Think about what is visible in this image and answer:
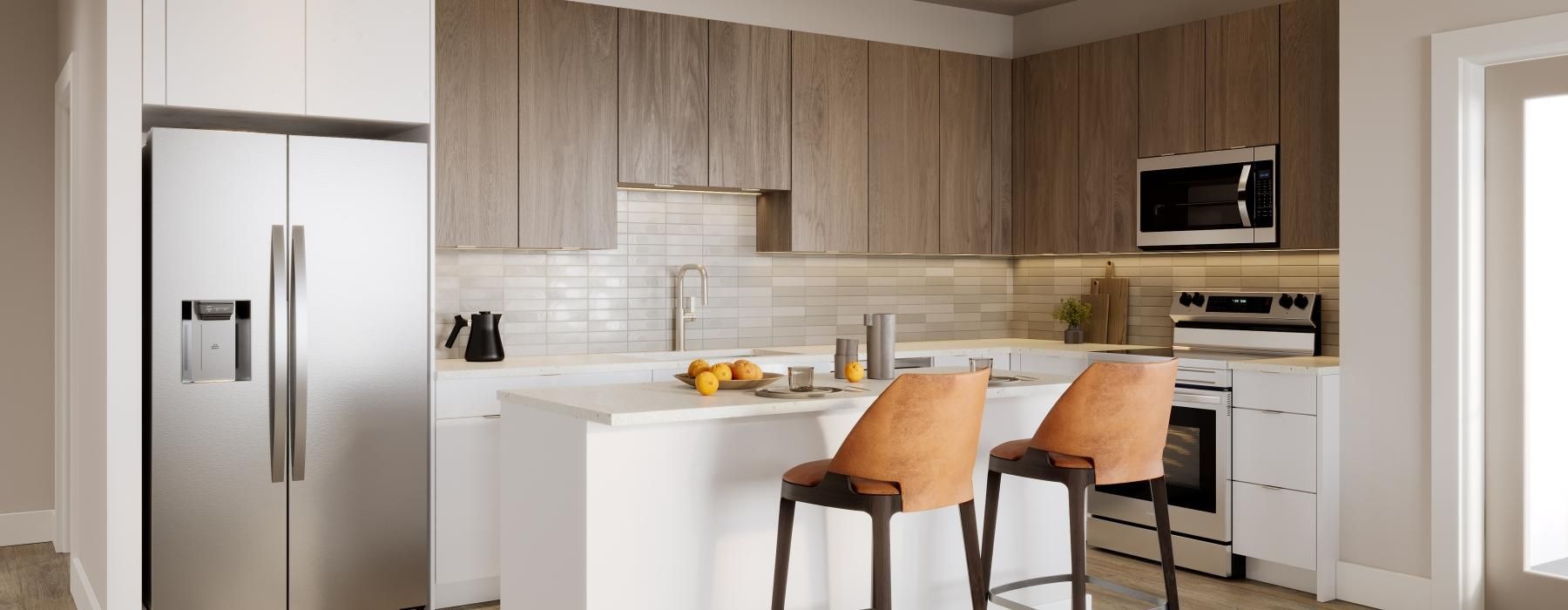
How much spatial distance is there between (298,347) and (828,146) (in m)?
2.59

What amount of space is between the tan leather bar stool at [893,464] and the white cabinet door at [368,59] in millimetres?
2170

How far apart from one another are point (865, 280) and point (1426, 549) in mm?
2848

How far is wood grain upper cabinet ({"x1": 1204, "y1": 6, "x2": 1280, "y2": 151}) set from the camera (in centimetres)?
486

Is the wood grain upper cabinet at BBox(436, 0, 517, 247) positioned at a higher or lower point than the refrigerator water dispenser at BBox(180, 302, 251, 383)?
higher

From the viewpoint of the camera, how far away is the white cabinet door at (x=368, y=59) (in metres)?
4.03

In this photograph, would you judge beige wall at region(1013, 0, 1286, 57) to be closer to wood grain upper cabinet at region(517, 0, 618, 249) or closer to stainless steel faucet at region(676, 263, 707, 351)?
stainless steel faucet at region(676, 263, 707, 351)

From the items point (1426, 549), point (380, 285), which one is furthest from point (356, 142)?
point (1426, 549)

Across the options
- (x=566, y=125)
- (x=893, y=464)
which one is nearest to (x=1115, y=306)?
(x=566, y=125)

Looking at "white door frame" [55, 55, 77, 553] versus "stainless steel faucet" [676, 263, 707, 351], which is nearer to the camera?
"white door frame" [55, 55, 77, 553]

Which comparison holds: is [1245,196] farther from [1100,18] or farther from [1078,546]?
[1078,546]

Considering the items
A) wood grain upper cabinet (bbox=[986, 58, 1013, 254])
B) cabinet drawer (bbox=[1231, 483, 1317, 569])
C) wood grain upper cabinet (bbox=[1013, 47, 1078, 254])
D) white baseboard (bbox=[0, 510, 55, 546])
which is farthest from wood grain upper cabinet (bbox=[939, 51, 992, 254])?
white baseboard (bbox=[0, 510, 55, 546])

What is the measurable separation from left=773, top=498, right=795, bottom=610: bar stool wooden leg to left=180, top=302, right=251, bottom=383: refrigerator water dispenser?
2.03m

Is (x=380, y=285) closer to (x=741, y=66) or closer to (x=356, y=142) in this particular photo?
(x=356, y=142)

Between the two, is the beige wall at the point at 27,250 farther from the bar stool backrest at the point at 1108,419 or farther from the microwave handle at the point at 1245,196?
the microwave handle at the point at 1245,196
